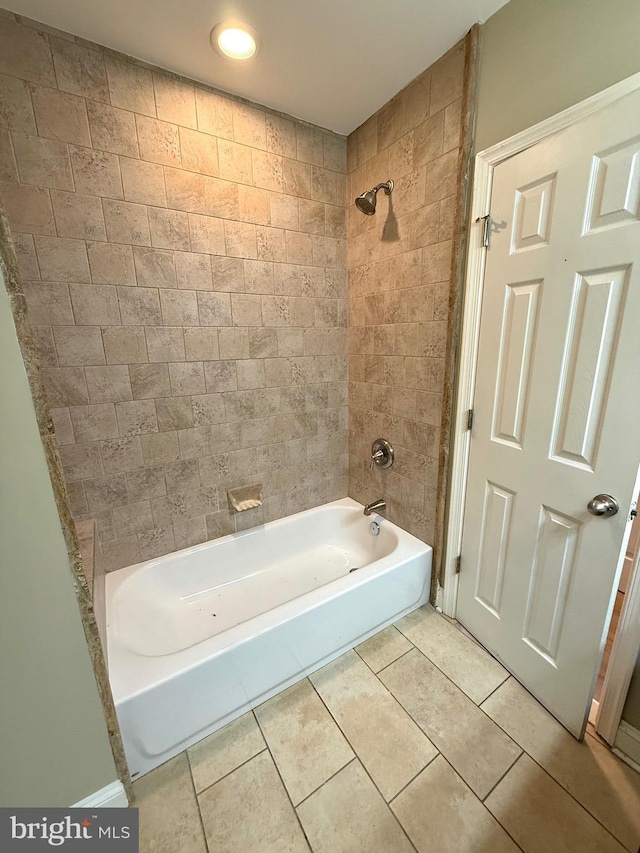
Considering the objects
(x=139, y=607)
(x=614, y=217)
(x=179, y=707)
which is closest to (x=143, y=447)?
(x=139, y=607)

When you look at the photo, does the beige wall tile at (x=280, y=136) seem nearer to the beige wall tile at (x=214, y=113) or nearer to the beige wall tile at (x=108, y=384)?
the beige wall tile at (x=214, y=113)

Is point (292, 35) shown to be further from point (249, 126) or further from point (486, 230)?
point (486, 230)

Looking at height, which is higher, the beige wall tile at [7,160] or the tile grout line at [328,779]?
the beige wall tile at [7,160]

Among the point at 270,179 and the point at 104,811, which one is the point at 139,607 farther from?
the point at 270,179

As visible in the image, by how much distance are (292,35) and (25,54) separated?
Answer: 1.00 meters

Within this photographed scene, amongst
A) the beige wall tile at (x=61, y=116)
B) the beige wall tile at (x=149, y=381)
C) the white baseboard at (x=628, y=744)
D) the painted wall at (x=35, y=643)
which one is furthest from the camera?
the beige wall tile at (x=149, y=381)

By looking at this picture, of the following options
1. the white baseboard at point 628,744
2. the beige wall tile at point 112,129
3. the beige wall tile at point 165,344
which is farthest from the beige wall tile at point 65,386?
the white baseboard at point 628,744

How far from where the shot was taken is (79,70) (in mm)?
1313

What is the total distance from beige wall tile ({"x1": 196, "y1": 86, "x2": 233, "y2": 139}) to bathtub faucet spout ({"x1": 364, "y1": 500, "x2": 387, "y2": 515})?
2115 mm

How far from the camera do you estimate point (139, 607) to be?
163 centimetres

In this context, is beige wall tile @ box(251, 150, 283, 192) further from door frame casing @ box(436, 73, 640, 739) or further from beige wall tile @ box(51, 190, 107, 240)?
door frame casing @ box(436, 73, 640, 739)

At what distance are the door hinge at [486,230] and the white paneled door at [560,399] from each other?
0.09 feet

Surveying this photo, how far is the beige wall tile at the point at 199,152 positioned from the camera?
1.54 meters

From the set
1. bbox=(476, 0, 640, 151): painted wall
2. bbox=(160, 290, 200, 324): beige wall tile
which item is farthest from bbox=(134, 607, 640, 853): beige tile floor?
bbox=(476, 0, 640, 151): painted wall
